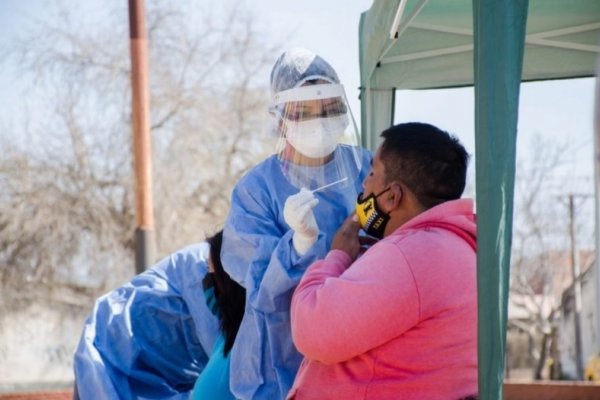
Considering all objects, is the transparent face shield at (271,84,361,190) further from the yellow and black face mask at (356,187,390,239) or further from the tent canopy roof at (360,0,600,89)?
the tent canopy roof at (360,0,600,89)

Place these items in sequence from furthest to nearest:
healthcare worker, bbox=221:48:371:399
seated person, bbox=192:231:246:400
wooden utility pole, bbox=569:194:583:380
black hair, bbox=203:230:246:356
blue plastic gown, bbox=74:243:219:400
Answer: wooden utility pole, bbox=569:194:583:380
blue plastic gown, bbox=74:243:219:400
black hair, bbox=203:230:246:356
seated person, bbox=192:231:246:400
healthcare worker, bbox=221:48:371:399

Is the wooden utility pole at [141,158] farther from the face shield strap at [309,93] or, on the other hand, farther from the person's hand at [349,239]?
the person's hand at [349,239]

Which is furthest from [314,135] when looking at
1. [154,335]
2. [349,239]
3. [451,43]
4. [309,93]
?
[451,43]

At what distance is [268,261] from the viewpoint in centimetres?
331

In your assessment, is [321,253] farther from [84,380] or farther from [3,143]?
[3,143]

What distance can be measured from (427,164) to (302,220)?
15.4 inches

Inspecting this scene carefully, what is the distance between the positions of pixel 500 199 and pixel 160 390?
9.03 ft

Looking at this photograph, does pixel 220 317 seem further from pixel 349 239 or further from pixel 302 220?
pixel 349 239

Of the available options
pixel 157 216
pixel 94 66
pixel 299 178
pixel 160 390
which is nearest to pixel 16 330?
pixel 157 216

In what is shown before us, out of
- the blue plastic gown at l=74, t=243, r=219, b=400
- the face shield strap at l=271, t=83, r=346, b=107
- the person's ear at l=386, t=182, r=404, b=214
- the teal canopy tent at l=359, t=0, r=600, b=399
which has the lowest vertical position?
the blue plastic gown at l=74, t=243, r=219, b=400

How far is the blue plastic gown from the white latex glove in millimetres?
1719

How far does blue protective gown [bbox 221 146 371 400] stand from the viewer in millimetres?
3207

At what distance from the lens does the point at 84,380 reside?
4.80 m

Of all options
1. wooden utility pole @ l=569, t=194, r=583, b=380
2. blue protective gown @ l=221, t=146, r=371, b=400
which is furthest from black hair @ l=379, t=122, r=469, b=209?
wooden utility pole @ l=569, t=194, r=583, b=380
